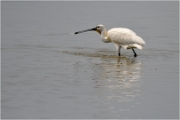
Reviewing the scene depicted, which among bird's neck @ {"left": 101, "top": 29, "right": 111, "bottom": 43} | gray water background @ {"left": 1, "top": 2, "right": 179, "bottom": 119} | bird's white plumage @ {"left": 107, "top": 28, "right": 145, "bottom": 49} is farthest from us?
bird's neck @ {"left": 101, "top": 29, "right": 111, "bottom": 43}

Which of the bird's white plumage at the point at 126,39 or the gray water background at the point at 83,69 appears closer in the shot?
the gray water background at the point at 83,69

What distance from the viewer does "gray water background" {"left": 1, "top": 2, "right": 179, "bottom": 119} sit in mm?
9445

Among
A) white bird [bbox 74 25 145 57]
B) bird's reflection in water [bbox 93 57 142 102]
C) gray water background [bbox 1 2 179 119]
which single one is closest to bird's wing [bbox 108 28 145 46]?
white bird [bbox 74 25 145 57]

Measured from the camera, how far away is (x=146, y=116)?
9102mm

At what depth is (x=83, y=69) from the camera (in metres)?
13.1

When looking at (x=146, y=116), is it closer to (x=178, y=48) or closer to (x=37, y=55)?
(x=37, y=55)

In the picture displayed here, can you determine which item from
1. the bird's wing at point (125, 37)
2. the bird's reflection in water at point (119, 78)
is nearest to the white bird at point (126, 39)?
the bird's wing at point (125, 37)

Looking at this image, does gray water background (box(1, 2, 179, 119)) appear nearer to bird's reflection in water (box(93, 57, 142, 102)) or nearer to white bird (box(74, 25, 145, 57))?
bird's reflection in water (box(93, 57, 142, 102))

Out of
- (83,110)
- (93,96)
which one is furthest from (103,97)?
(83,110)

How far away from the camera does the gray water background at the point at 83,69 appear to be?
9445 millimetres

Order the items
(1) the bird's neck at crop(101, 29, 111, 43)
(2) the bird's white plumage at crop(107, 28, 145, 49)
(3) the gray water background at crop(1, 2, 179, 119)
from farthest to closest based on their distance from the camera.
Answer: (1) the bird's neck at crop(101, 29, 111, 43)
(2) the bird's white plumage at crop(107, 28, 145, 49)
(3) the gray water background at crop(1, 2, 179, 119)

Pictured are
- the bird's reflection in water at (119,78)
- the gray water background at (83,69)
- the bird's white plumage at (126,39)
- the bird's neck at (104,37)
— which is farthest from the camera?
the bird's neck at (104,37)

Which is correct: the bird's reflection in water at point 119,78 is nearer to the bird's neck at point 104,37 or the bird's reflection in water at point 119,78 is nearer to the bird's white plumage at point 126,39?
the bird's white plumage at point 126,39

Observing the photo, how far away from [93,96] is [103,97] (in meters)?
0.18
